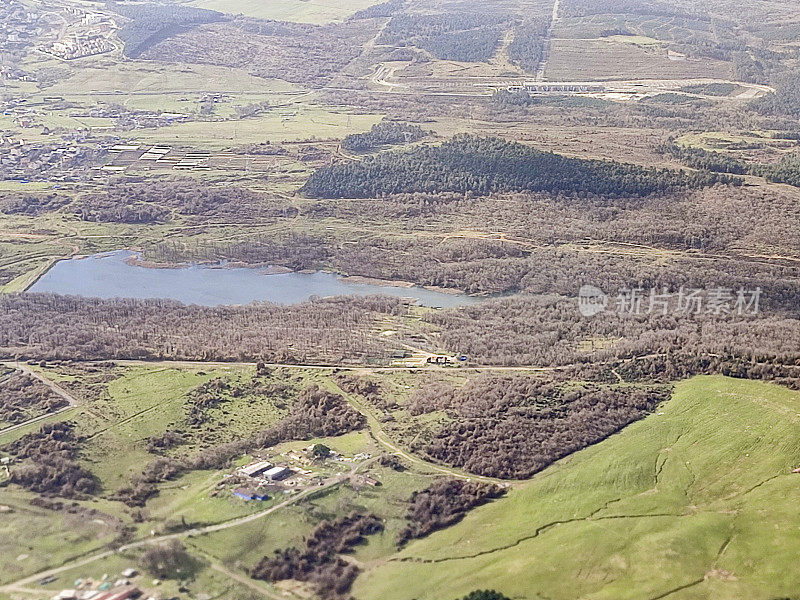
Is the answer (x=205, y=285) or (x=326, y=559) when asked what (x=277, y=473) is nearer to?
(x=326, y=559)

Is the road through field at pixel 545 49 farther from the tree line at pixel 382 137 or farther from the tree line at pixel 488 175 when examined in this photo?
the tree line at pixel 488 175

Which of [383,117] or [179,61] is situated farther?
[179,61]

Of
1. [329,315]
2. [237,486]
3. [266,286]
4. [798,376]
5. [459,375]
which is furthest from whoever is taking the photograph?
[266,286]

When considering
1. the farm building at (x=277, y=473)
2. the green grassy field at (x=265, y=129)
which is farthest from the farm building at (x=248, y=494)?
the green grassy field at (x=265, y=129)

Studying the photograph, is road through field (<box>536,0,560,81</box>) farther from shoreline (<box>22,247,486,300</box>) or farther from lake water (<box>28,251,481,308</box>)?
lake water (<box>28,251,481,308</box>)

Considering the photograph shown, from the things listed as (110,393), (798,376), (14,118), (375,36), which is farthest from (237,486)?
(375,36)

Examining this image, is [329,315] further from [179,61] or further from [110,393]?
[179,61]
